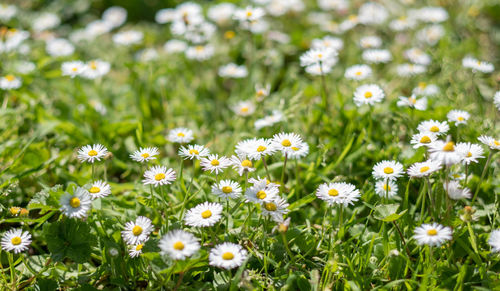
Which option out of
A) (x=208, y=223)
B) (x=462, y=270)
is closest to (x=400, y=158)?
(x=462, y=270)

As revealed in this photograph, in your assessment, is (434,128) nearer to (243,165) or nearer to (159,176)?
(243,165)

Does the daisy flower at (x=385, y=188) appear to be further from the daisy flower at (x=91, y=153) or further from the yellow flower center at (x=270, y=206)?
the daisy flower at (x=91, y=153)

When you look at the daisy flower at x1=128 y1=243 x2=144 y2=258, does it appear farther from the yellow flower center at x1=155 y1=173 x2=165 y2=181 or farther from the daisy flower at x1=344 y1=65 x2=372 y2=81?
the daisy flower at x1=344 y1=65 x2=372 y2=81

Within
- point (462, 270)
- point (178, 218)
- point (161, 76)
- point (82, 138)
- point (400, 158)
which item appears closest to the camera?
point (462, 270)

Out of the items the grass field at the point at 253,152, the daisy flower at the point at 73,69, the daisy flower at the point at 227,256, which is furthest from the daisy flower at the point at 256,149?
the daisy flower at the point at 73,69

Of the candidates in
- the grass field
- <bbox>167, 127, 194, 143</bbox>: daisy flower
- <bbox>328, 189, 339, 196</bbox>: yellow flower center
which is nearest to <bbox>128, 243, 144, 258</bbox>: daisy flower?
the grass field

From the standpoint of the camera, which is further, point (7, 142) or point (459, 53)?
point (459, 53)

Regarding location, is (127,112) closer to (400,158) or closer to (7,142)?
(7,142)
